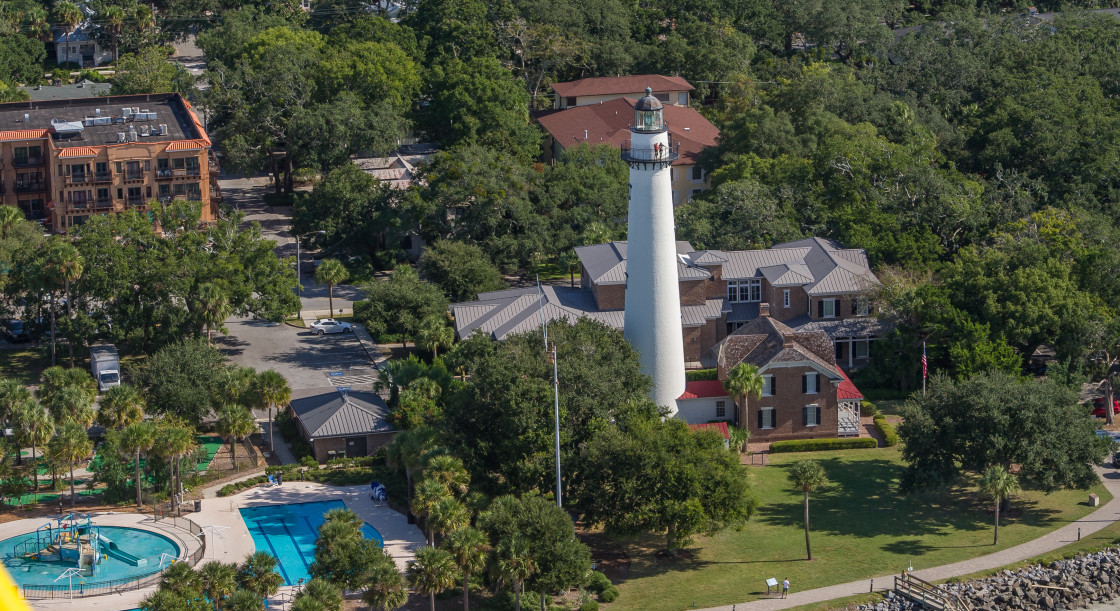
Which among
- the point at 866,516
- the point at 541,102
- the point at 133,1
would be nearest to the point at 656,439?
the point at 866,516

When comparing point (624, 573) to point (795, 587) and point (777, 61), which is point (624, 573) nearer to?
point (795, 587)

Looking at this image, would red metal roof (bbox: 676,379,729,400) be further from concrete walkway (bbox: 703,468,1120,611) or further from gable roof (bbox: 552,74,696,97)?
gable roof (bbox: 552,74,696,97)

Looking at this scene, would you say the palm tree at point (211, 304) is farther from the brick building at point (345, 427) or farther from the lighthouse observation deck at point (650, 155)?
the lighthouse observation deck at point (650, 155)

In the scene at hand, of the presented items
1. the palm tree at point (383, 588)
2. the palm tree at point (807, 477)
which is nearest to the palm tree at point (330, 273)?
the palm tree at point (807, 477)

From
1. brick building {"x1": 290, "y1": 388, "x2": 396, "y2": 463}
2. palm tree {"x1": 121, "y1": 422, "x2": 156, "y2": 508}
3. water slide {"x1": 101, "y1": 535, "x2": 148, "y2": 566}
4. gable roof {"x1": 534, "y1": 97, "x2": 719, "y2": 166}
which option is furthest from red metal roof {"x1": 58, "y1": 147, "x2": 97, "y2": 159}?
water slide {"x1": 101, "y1": 535, "x2": 148, "y2": 566}

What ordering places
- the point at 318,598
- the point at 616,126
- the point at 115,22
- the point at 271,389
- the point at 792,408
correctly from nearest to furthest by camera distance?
the point at 318,598 → the point at 271,389 → the point at 792,408 → the point at 616,126 → the point at 115,22

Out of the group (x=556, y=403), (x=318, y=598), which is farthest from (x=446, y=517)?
(x=556, y=403)

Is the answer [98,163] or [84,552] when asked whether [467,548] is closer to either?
[84,552]
